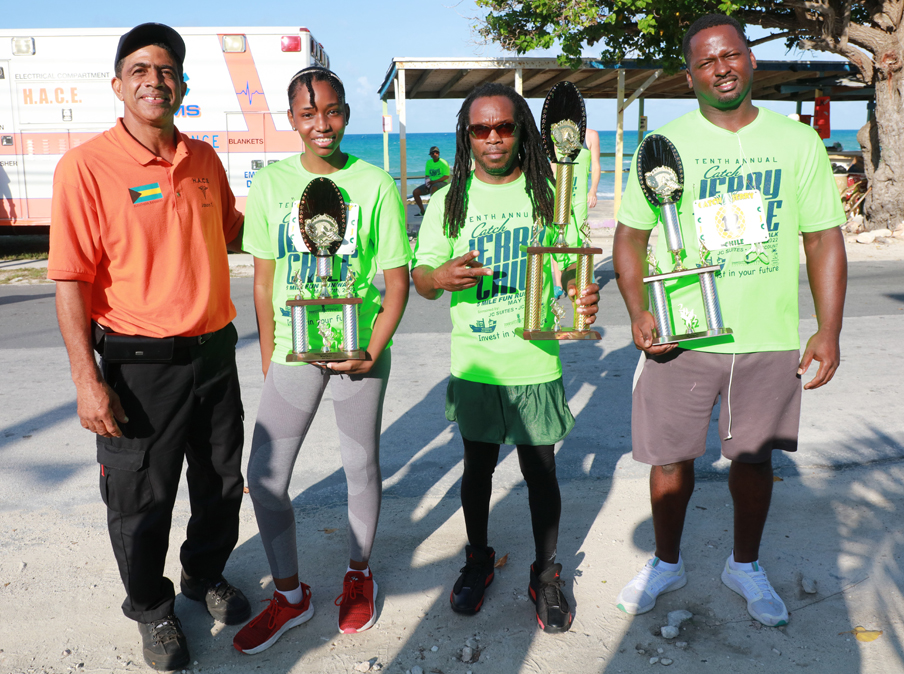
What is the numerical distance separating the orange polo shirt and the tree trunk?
13.8 meters

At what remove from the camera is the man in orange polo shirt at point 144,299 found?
91.0 inches

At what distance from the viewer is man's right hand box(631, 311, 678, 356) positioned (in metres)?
2.54

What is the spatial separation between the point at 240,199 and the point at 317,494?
876 cm

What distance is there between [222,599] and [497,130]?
6.87 feet

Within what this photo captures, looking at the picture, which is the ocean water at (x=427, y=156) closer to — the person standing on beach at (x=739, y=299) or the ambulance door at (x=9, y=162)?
the ambulance door at (x=9, y=162)

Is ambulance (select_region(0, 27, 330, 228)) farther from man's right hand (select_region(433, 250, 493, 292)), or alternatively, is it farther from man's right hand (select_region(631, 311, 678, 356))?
man's right hand (select_region(631, 311, 678, 356))

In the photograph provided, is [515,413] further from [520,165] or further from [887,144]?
[887,144]

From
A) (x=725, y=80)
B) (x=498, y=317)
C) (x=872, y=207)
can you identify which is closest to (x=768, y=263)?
(x=725, y=80)

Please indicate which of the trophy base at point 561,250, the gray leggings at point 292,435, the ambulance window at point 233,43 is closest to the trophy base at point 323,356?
the gray leggings at point 292,435

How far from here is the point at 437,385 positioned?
5594 mm

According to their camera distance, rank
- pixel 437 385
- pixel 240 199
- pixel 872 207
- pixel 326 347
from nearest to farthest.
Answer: pixel 326 347 < pixel 437 385 < pixel 240 199 < pixel 872 207

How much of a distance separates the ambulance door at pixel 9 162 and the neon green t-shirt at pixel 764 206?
38.2 feet

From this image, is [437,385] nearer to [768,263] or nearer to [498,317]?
[498,317]

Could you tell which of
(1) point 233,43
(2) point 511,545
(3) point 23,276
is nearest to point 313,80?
(2) point 511,545
